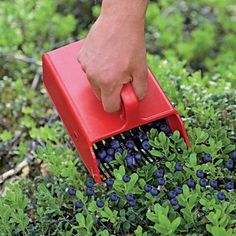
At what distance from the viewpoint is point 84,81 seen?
2365mm

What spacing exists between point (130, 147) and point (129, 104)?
0.29 metres

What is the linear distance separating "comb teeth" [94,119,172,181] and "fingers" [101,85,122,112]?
10.0 inches

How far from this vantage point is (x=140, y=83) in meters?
2.05

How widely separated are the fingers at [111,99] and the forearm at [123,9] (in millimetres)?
198

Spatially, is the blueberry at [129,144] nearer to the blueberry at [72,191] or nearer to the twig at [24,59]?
the blueberry at [72,191]

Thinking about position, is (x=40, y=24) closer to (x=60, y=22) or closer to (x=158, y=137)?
(x=60, y=22)

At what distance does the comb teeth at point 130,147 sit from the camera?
230cm

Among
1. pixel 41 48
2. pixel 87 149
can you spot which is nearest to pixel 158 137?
pixel 87 149

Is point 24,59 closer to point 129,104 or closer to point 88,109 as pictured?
point 88,109

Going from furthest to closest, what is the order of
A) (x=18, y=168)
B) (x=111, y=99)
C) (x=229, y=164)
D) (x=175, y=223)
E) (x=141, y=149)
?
(x=18, y=168), (x=141, y=149), (x=229, y=164), (x=111, y=99), (x=175, y=223)

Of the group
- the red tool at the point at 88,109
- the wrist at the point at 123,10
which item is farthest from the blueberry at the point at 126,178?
the wrist at the point at 123,10

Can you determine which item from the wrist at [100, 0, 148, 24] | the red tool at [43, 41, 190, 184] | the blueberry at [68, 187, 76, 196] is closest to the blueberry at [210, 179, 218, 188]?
the red tool at [43, 41, 190, 184]

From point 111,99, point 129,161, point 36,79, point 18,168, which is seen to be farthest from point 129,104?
point 36,79

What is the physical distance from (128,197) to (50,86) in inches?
22.1
